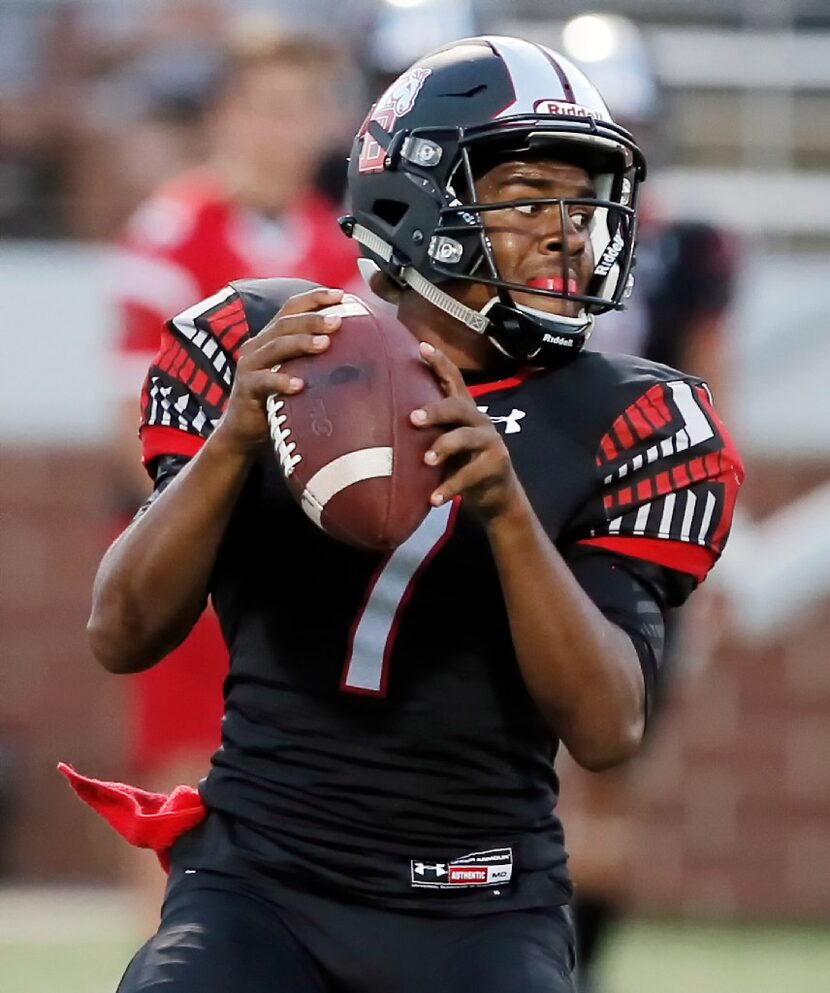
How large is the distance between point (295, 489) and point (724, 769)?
4.72 m

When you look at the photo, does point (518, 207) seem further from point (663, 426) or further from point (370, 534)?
point (370, 534)

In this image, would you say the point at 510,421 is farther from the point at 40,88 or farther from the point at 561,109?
the point at 40,88

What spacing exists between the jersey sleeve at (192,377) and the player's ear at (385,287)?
211 millimetres

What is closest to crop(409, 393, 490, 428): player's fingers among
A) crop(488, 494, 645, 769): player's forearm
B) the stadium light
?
crop(488, 494, 645, 769): player's forearm

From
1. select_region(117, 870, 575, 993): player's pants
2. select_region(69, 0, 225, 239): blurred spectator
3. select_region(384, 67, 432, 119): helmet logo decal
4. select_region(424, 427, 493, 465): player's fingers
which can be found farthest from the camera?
select_region(69, 0, 225, 239): blurred spectator

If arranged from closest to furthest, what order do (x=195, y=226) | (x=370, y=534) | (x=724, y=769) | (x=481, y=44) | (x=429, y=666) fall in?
(x=370, y=534) < (x=429, y=666) < (x=481, y=44) < (x=195, y=226) < (x=724, y=769)

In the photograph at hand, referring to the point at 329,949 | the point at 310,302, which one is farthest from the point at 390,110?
the point at 329,949

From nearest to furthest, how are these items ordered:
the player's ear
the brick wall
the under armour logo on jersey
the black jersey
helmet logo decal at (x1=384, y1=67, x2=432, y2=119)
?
the black jersey
the under armour logo on jersey
helmet logo decal at (x1=384, y1=67, x2=432, y2=119)
the player's ear
the brick wall

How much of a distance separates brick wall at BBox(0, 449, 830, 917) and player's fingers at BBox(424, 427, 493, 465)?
443 centimetres

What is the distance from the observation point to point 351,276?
194 inches

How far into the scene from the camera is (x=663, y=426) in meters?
2.83

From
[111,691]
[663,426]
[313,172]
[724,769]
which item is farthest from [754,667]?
[663,426]

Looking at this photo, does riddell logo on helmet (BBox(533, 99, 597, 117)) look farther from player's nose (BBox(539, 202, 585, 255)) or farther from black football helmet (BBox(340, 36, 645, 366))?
player's nose (BBox(539, 202, 585, 255))

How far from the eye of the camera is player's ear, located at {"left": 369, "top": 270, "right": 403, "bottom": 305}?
9.93ft
